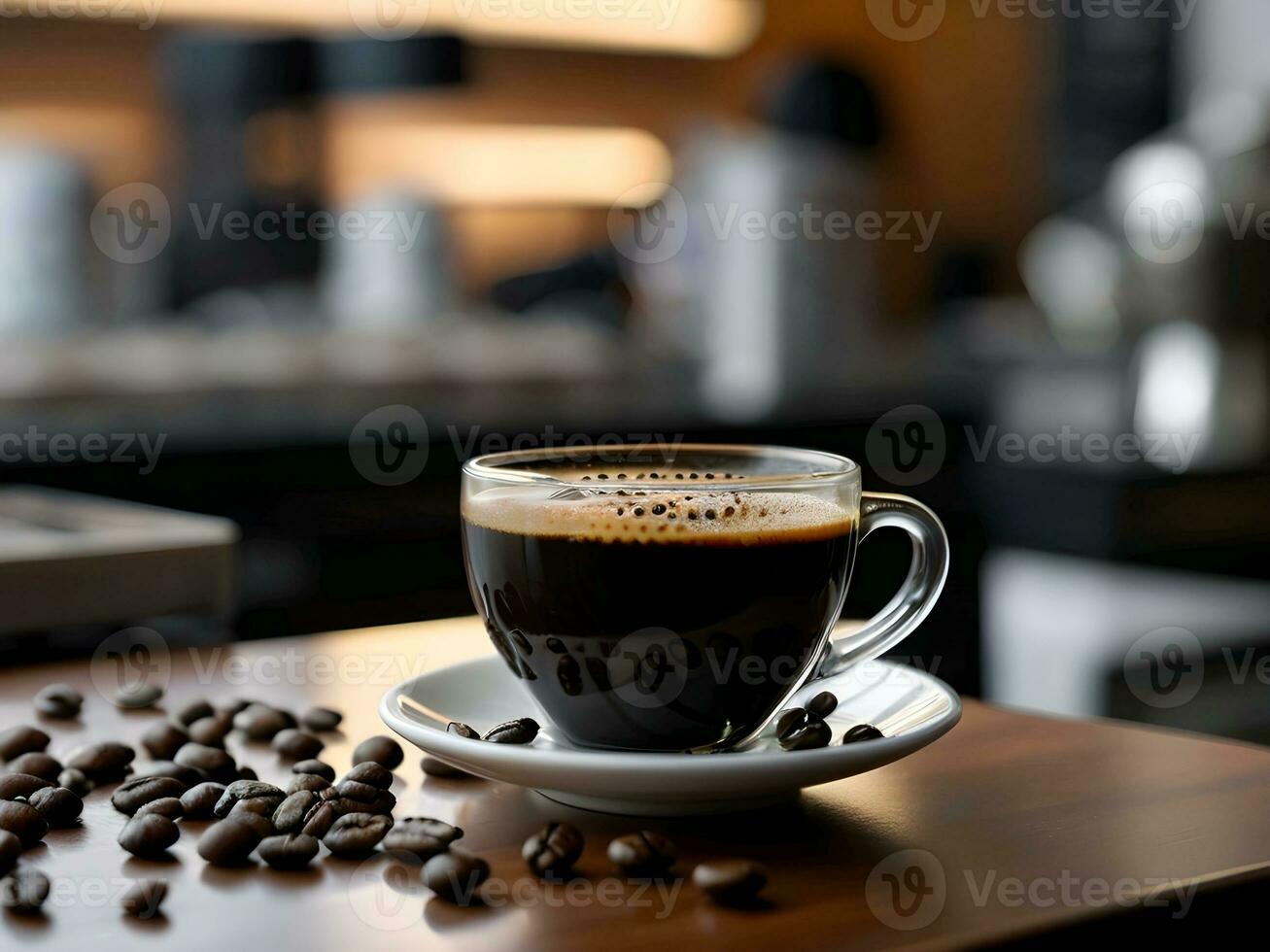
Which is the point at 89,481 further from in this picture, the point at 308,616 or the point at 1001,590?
the point at 1001,590

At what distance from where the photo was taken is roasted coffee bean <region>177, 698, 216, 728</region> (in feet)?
2.71

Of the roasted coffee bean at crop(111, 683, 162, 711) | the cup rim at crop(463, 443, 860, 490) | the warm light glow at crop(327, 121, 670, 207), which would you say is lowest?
the roasted coffee bean at crop(111, 683, 162, 711)

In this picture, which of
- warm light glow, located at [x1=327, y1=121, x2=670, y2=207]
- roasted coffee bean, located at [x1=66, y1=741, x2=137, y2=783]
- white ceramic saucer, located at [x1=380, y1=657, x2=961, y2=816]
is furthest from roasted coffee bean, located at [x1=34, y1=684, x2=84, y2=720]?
warm light glow, located at [x1=327, y1=121, x2=670, y2=207]

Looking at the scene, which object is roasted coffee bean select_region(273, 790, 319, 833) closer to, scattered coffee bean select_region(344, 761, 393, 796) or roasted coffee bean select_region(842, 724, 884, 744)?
scattered coffee bean select_region(344, 761, 393, 796)

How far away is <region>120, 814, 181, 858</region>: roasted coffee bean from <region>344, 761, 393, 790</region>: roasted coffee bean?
91mm

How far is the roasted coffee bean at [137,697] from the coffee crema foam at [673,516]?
33cm

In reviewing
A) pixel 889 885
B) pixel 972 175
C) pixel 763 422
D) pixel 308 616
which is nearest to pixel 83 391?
pixel 308 616

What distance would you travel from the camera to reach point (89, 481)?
176 centimetres

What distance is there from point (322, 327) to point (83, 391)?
570 millimetres

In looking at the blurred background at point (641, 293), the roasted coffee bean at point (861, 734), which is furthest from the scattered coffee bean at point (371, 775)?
the blurred background at point (641, 293)

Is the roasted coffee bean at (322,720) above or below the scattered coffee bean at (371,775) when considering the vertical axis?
below

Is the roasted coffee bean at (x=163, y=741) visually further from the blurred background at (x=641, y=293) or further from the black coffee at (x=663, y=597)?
the blurred background at (x=641, y=293)

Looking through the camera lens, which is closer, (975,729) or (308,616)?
(975,729)

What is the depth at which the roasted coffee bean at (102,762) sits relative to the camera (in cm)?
72
